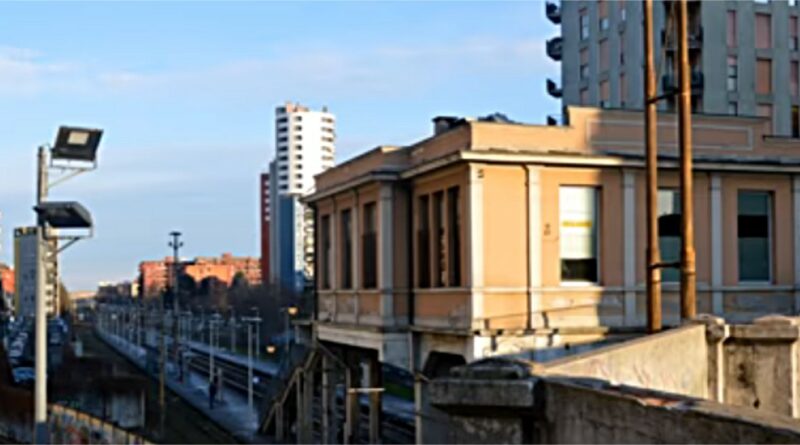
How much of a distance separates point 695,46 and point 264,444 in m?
28.9

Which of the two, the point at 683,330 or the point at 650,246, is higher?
the point at 650,246

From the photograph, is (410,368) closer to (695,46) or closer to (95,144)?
(95,144)

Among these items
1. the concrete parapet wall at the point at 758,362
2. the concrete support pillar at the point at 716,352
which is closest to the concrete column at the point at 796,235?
the concrete parapet wall at the point at 758,362

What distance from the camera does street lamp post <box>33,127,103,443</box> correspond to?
1199 cm

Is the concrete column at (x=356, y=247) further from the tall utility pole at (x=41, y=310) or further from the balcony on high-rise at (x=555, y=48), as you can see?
the balcony on high-rise at (x=555, y=48)

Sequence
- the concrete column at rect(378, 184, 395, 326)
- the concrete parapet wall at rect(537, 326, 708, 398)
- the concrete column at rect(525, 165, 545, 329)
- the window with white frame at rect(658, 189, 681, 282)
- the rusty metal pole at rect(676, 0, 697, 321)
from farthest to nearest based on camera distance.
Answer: the concrete column at rect(378, 184, 395, 326) → the window with white frame at rect(658, 189, 681, 282) → the concrete column at rect(525, 165, 545, 329) → the rusty metal pole at rect(676, 0, 697, 321) → the concrete parapet wall at rect(537, 326, 708, 398)

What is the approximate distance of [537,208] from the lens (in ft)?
64.4

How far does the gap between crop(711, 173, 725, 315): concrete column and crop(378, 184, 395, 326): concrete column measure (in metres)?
6.69

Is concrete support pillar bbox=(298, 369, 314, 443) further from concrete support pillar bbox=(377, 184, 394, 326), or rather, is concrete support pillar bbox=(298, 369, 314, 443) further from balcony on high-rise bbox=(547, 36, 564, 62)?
balcony on high-rise bbox=(547, 36, 564, 62)

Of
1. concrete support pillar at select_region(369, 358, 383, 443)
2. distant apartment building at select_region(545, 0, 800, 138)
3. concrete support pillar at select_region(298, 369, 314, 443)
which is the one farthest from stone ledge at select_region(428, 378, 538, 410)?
distant apartment building at select_region(545, 0, 800, 138)

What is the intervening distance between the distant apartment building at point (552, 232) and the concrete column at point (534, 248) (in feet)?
0.09

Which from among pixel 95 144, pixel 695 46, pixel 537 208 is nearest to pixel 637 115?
pixel 537 208

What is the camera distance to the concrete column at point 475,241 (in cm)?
1911

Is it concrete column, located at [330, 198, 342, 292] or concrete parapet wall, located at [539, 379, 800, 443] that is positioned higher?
concrete column, located at [330, 198, 342, 292]
